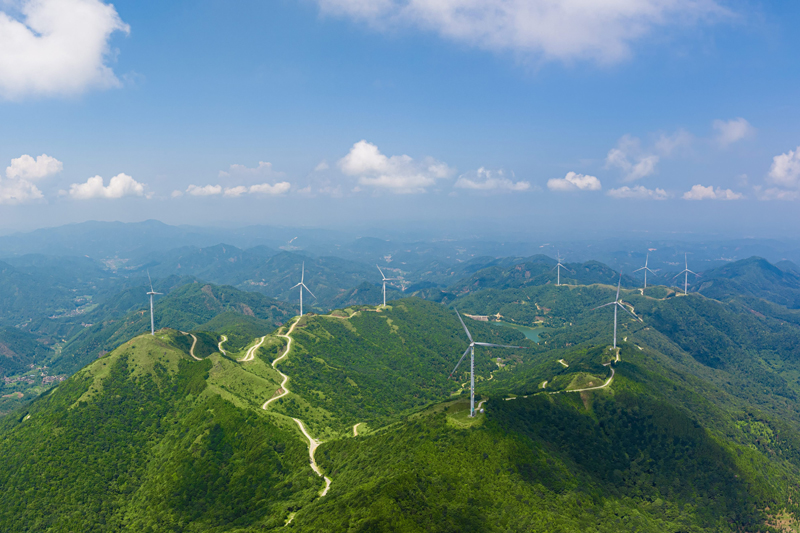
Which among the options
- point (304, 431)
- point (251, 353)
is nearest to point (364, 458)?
point (304, 431)

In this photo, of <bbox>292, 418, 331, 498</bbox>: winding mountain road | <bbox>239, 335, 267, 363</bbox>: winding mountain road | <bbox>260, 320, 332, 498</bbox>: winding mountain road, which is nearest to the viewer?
<bbox>292, 418, 331, 498</bbox>: winding mountain road

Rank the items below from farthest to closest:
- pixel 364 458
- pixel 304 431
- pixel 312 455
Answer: pixel 304 431, pixel 312 455, pixel 364 458

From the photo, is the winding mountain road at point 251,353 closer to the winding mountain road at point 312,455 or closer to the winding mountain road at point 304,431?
the winding mountain road at point 304,431

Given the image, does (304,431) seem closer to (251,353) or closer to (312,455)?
(312,455)

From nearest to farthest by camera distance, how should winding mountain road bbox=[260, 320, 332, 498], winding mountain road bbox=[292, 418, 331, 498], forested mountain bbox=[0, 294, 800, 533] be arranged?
forested mountain bbox=[0, 294, 800, 533], winding mountain road bbox=[292, 418, 331, 498], winding mountain road bbox=[260, 320, 332, 498]

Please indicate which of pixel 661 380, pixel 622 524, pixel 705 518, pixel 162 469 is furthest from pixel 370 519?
pixel 661 380

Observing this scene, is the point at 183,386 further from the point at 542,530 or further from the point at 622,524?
the point at 622,524

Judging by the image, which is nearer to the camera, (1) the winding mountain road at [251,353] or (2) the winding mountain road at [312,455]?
(2) the winding mountain road at [312,455]

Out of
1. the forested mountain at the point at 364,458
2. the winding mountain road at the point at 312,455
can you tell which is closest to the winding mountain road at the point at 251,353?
the forested mountain at the point at 364,458

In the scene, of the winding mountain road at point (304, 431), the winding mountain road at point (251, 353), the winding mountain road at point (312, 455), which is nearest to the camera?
the winding mountain road at point (312, 455)

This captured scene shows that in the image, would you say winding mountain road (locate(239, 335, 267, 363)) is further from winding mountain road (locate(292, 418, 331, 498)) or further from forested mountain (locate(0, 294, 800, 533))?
winding mountain road (locate(292, 418, 331, 498))

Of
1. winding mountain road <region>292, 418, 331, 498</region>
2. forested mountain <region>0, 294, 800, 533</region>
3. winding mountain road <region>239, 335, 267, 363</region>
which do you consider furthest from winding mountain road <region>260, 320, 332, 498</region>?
winding mountain road <region>239, 335, 267, 363</region>

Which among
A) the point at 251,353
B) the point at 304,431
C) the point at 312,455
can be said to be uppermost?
the point at 251,353
